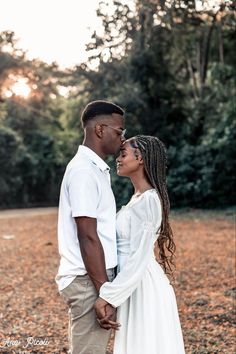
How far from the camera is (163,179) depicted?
8.75 ft

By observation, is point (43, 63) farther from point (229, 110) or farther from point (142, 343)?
point (142, 343)

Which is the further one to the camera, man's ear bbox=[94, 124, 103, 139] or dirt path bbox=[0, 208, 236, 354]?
dirt path bbox=[0, 208, 236, 354]

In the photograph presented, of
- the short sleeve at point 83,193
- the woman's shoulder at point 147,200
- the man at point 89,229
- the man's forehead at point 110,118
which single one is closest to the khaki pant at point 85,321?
the man at point 89,229

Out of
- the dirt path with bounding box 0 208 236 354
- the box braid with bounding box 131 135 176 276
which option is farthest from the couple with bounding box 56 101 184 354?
the dirt path with bounding box 0 208 236 354

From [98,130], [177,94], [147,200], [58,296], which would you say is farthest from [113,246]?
[177,94]

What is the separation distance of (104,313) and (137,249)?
327mm

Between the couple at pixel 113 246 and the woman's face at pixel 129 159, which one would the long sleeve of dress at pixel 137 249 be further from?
the woman's face at pixel 129 159

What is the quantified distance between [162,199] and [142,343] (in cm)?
71

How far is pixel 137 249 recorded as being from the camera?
7.99ft

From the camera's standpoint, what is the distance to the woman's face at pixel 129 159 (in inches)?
104

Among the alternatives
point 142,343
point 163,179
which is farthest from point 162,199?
point 142,343

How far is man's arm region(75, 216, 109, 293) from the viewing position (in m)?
2.31

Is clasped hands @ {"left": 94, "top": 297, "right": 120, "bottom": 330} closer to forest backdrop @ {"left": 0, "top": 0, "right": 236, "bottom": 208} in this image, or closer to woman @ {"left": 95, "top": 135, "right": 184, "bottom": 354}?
woman @ {"left": 95, "top": 135, "right": 184, "bottom": 354}

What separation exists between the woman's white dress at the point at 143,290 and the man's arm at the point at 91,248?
125mm
